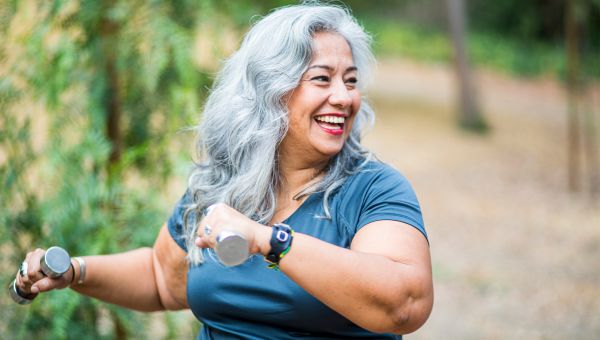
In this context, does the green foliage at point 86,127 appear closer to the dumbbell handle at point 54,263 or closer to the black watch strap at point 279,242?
the dumbbell handle at point 54,263

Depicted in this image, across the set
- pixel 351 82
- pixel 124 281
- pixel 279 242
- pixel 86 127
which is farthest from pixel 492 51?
pixel 279 242

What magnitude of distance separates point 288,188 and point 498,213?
8477mm

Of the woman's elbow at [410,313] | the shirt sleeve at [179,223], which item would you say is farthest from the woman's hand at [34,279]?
the woman's elbow at [410,313]

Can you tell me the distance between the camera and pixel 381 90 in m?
16.9

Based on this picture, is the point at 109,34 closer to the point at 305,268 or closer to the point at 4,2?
the point at 4,2

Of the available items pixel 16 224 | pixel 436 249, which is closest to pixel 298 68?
pixel 16 224

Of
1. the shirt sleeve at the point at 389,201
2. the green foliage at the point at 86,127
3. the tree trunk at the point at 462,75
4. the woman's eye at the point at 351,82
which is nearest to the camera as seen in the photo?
the shirt sleeve at the point at 389,201

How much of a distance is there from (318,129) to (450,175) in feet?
32.8

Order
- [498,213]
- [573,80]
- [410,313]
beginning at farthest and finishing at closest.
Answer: [573,80] < [498,213] < [410,313]

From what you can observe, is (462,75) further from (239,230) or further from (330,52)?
(239,230)

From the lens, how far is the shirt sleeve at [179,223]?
7.41ft

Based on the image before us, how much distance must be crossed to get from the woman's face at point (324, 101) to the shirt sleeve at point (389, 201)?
166mm

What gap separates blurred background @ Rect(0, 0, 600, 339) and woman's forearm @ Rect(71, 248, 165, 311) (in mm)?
384

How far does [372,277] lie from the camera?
167 centimetres
